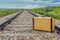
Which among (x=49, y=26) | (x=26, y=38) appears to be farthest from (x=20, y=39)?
(x=49, y=26)

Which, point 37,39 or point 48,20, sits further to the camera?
point 48,20

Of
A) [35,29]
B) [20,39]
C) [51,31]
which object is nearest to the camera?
[20,39]

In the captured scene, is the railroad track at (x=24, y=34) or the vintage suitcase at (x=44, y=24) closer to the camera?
the railroad track at (x=24, y=34)

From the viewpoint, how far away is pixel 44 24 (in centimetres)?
996

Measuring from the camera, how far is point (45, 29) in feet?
32.4

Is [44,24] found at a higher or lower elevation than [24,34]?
higher

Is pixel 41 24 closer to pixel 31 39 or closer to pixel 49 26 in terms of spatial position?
pixel 49 26

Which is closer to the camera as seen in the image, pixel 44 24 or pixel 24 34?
pixel 24 34

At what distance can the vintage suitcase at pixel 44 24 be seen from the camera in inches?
382

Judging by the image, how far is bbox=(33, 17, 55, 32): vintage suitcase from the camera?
31.8ft

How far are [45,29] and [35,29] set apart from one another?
2.30 ft

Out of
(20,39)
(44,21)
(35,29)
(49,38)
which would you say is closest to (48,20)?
(44,21)

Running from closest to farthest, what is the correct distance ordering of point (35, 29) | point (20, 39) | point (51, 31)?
point (20, 39)
point (51, 31)
point (35, 29)

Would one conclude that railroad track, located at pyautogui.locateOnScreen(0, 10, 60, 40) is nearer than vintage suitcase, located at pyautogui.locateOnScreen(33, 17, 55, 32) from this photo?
Yes
